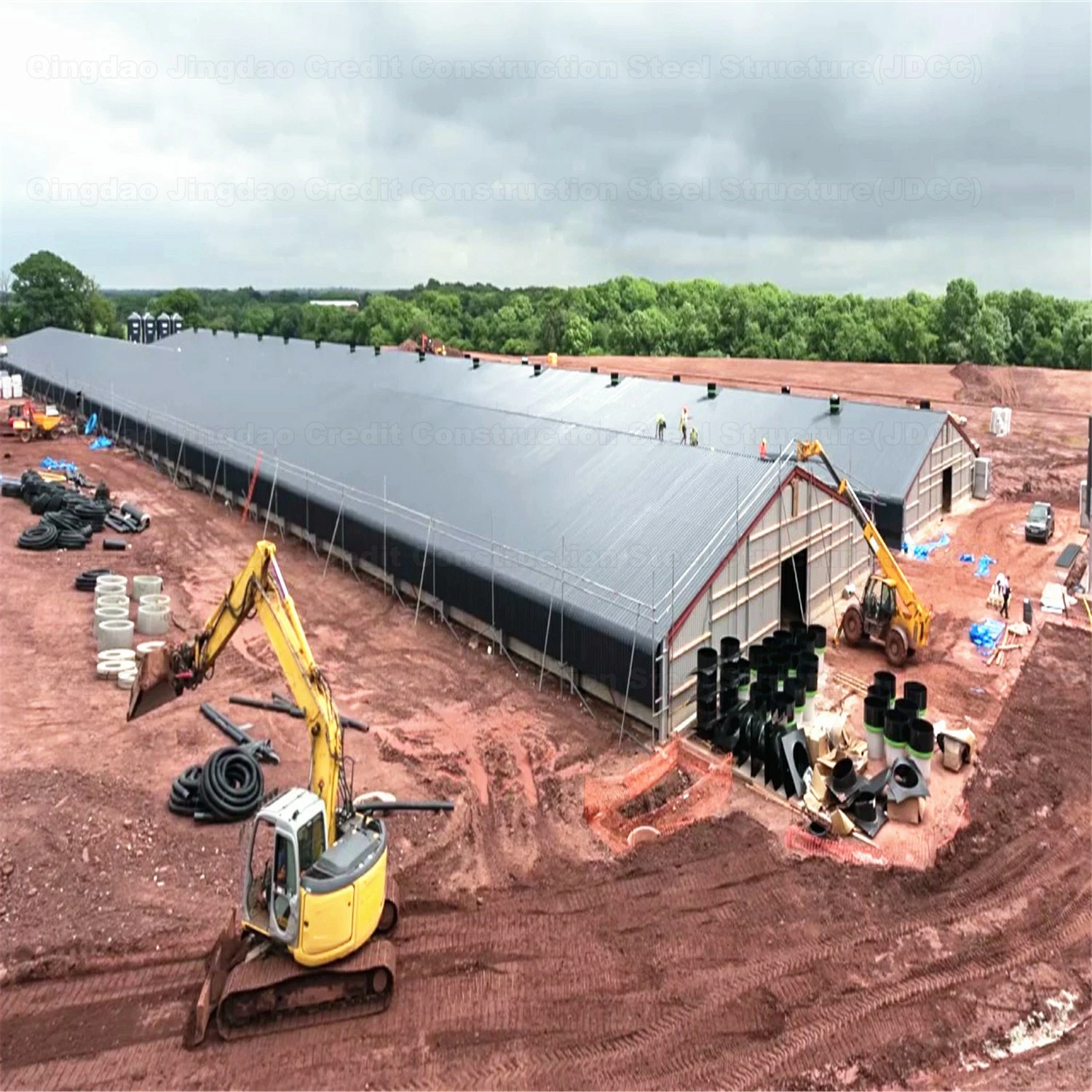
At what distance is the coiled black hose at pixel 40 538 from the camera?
3011 centimetres

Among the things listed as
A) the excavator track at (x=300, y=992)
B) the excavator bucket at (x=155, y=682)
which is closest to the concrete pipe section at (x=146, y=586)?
the excavator bucket at (x=155, y=682)

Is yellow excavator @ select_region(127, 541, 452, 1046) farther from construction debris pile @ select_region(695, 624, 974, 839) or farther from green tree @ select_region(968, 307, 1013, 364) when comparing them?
green tree @ select_region(968, 307, 1013, 364)

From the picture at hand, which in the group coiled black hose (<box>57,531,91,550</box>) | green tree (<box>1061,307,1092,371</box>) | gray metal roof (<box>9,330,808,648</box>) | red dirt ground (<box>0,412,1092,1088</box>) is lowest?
red dirt ground (<box>0,412,1092,1088</box>)

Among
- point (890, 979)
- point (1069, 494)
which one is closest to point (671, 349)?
point (1069, 494)

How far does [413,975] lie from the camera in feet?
39.6

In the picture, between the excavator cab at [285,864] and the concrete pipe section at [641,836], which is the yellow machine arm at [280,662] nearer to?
the excavator cab at [285,864]

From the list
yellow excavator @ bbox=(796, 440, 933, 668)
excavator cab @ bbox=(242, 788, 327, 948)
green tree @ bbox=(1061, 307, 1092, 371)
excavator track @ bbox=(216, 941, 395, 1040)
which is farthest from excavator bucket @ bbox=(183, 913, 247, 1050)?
green tree @ bbox=(1061, 307, 1092, 371)

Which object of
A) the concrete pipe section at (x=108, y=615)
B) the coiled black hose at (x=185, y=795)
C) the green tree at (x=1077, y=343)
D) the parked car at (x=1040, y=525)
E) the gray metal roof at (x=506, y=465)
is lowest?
the coiled black hose at (x=185, y=795)

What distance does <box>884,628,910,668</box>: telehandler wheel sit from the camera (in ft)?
71.9

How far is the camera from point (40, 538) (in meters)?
30.3

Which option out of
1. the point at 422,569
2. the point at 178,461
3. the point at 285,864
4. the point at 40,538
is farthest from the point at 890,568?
the point at 178,461

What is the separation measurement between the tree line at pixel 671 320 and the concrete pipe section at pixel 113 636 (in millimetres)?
78796

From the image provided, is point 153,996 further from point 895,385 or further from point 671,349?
point 671,349

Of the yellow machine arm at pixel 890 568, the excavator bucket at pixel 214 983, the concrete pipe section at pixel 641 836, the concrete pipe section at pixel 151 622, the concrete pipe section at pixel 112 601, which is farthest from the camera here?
the concrete pipe section at pixel 112 601
